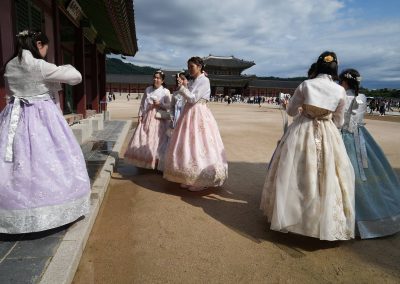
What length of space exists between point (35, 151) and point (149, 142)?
9.29ft

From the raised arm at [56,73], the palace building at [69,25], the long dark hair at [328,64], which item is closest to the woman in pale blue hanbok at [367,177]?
the long dark hair at [328,64]

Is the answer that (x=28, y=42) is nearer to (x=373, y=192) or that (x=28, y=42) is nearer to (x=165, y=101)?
(x=165, y=101)

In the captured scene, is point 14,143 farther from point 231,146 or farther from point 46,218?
point 231,146

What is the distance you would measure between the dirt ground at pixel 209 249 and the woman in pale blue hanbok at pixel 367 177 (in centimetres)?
16

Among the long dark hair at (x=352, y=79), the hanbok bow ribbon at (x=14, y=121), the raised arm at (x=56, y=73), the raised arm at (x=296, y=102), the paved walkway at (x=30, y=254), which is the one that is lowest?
the paved walkway at (x=30, y=254)

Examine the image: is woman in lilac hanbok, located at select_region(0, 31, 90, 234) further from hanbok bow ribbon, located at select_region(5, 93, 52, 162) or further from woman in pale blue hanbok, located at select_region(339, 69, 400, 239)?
woman in pale blue hanbok, located at select_region(339, 69, 400, 239)

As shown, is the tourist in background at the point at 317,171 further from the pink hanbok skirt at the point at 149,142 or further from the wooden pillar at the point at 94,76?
the wooden pillar at the point at 94,76

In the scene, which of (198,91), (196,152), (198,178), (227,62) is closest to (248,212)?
(198,178)

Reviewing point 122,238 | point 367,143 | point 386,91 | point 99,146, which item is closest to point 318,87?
point 367,143

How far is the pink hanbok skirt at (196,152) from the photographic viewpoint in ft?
13.6

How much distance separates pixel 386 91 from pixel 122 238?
91.8 m

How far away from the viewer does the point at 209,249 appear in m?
2.80

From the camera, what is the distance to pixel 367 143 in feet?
11.5

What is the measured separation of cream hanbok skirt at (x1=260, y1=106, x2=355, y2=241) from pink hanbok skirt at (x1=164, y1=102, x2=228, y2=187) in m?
1.34
